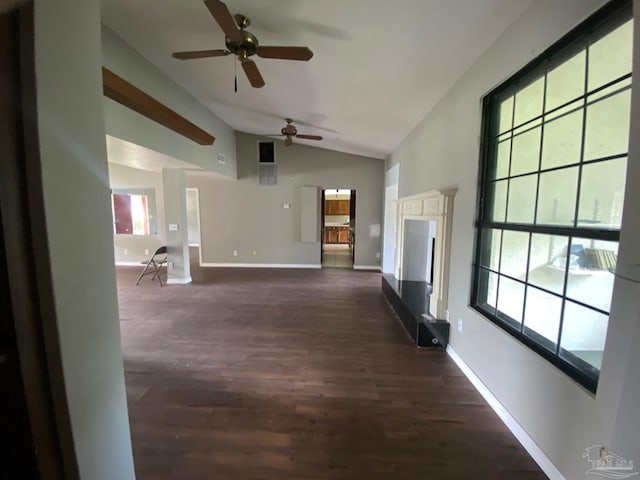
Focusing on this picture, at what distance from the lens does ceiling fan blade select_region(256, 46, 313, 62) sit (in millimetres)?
2105

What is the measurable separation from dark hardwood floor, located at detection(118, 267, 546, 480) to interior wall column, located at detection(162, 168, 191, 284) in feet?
5.24

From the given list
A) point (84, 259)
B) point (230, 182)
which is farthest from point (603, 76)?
point (230, 182)

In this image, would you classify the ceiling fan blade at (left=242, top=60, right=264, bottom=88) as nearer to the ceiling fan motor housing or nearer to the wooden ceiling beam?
the ceiling fan motor housing

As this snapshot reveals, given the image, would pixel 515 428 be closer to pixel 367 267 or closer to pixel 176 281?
pixel 367 267

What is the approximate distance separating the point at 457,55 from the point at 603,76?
1.15 metres

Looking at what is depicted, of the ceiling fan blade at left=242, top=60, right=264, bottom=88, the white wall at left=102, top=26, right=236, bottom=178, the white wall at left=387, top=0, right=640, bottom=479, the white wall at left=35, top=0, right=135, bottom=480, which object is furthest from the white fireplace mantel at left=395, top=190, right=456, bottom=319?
the white wall at left=102, top=26, right=236, bottom=178

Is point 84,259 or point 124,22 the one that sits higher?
point 124,22

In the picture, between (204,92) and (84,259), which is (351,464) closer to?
(84,259)

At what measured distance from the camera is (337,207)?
32.4ft

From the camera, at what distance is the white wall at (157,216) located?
650 centimetres

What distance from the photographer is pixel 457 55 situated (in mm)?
2176

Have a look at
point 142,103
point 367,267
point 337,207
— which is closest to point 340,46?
point 142,103

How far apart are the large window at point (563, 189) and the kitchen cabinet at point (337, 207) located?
7677 mm

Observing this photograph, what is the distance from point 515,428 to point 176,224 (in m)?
5.54
